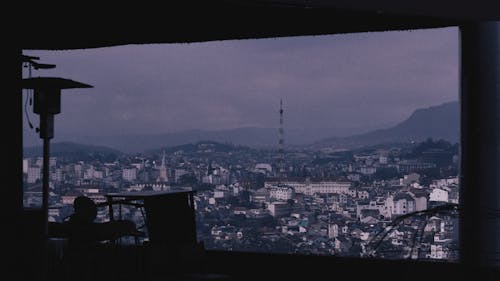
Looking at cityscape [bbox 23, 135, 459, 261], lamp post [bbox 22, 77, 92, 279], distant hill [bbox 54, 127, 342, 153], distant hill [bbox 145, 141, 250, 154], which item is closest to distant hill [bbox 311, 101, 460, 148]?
cityscape [bbox 23, 135, 459, 261]

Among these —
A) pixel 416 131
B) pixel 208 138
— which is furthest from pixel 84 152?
pixel 416 131

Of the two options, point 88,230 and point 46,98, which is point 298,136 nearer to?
point 88,230

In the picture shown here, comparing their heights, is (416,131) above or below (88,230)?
above

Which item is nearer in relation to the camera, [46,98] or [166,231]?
[46,98]

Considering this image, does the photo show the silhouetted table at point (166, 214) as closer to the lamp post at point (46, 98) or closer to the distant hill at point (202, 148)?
the lamp post at point (46, 98)

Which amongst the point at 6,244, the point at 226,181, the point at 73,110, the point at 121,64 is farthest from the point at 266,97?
the point at 6,244

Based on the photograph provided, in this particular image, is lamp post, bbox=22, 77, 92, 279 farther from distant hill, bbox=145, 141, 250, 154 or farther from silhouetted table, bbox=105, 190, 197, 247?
distant hill, bbox=145, 141, 250, 154

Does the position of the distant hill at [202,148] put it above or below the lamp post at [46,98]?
below

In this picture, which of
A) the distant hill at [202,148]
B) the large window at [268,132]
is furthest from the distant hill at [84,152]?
the distant hill at [202,148]
